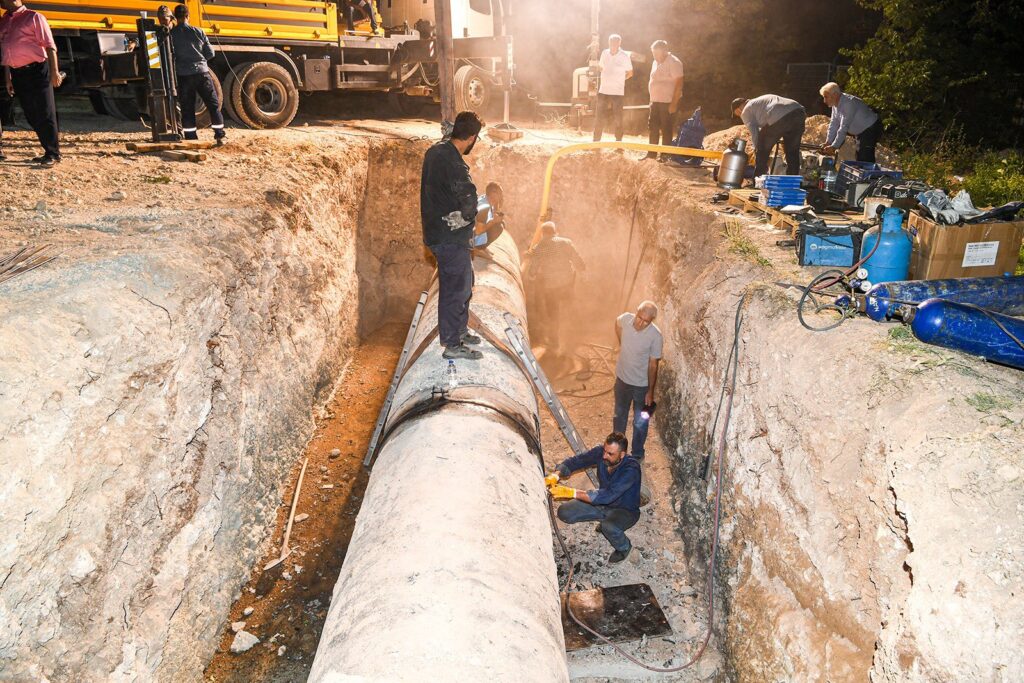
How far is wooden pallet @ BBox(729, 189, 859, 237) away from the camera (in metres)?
7.54

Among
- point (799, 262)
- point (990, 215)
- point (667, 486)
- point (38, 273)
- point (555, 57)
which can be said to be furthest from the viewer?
point (555, 57)

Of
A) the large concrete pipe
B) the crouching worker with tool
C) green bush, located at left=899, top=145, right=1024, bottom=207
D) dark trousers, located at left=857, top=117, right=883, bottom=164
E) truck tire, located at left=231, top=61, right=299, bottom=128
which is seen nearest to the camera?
the large concrete pipe

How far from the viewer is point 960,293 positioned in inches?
207

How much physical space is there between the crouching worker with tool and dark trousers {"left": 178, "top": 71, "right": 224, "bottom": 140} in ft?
25.8

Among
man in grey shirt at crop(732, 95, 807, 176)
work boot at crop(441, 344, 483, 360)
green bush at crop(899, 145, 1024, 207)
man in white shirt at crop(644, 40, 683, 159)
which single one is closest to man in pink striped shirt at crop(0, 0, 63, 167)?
work boot at crop(441, 344, 483, 360)

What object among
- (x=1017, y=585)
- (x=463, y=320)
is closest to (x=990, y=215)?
(x=1017, y=585)

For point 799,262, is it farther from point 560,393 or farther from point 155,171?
point 155,171

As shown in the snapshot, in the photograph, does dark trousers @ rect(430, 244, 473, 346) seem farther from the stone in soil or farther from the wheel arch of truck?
the wheel arch of truck

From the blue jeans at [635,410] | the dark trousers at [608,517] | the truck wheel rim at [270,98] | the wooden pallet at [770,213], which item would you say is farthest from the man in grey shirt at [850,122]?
the truck wheel rim at [270,98]

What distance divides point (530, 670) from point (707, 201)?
748 centimetres

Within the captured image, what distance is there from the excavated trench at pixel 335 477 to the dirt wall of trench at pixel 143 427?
0.02 m

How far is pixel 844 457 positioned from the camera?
4496 mm

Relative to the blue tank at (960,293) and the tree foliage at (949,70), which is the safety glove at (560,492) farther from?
the tree foliage at (949,70)

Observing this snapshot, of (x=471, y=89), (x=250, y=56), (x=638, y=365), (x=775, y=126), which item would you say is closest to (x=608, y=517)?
(x=638, y=365)
